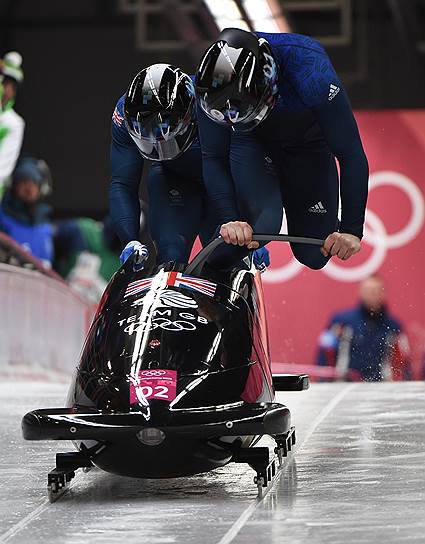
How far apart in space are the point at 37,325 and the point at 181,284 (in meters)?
5.41

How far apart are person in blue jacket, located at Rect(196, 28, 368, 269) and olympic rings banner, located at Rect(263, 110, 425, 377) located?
4949 millimetres

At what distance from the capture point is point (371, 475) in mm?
3482

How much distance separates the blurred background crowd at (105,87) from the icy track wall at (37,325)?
35.1 inches

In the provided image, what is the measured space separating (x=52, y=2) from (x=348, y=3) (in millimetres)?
6434

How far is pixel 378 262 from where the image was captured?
9.77m

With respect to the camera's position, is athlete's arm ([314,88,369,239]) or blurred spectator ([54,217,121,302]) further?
blurred spectator ([54,217,121,302])

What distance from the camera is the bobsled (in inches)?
123

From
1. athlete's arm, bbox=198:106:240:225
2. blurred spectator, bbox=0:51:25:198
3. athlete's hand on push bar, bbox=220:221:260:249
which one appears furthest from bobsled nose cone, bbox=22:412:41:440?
blurred spectator, bbox=0:51:25:198

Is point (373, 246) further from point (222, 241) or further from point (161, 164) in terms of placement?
point (222, 241)

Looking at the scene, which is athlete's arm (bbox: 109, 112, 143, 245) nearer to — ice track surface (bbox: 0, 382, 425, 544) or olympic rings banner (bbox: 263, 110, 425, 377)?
ice track surface (bbox: 0, 382, 425, 544)

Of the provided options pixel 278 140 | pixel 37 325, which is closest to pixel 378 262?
pixel 37 325

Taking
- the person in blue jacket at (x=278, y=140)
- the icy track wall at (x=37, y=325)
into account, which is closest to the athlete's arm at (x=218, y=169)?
the person in blue jacket at (x=278, y=140)

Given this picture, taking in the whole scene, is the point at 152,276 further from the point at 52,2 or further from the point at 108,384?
the point at 52,2

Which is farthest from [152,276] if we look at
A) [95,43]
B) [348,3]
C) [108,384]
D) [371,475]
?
[95,43]
